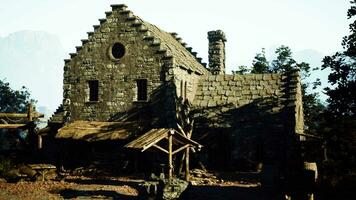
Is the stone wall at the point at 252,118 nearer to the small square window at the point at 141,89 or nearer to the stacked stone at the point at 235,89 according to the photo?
the stacked stone at the point at 235,89

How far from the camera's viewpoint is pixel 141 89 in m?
25.9

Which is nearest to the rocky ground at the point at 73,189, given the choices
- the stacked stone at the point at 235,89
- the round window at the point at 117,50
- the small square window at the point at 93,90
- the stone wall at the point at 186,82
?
the small square window at the point at 93,90

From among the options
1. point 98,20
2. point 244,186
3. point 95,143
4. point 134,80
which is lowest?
point 244,186

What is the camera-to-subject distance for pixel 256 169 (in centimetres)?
2358

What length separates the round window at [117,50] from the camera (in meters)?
26.3

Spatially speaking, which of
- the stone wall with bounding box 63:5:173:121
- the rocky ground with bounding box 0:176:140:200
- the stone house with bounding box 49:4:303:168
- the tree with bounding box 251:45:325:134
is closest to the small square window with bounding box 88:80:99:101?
the stone house with bounding box 49:4:303:168

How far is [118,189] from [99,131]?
245 inches

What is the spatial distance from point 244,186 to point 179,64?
908 centimetres

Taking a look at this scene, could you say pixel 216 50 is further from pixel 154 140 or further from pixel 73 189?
pixel 73 189

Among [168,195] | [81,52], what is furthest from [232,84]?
[168,195]

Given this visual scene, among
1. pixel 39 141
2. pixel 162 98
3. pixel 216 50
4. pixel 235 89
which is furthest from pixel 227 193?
pixel 216 50

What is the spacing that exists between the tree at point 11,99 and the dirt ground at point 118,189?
161 feet

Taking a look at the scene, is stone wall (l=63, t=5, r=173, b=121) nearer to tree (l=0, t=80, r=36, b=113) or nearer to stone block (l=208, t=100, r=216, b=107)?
stone block (l=208, t=100, r=216, b=107)

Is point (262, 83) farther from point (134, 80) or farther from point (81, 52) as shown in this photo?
point (81, 52)
